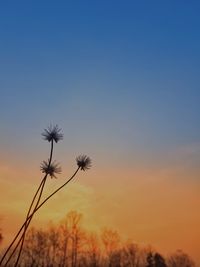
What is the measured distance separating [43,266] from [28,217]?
12416 centimetres

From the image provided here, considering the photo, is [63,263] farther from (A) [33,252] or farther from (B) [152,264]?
(B) [152,264]

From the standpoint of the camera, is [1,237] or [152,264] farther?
[152,264]

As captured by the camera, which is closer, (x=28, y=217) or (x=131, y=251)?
(x=28, y=217)

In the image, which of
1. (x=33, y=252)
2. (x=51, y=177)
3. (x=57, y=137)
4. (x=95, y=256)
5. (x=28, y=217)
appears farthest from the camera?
(x=95, y=256)

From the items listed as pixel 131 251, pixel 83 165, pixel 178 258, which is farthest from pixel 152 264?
pixel 83 165

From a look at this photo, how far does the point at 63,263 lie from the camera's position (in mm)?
137125

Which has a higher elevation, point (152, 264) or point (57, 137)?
point (152, 264)

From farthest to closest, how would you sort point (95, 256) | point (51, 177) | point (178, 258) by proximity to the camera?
point (178, 258) → point (95, 256) → point (51, 177)

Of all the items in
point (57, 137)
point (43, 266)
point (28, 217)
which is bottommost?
point (28, 217)

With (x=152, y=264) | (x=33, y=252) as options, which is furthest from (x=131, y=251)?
(x=152, y=264)

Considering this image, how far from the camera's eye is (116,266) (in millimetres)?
151625

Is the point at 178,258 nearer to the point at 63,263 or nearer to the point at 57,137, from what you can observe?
the point at 63,263

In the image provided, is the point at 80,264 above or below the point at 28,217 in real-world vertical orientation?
above

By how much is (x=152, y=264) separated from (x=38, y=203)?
306ft
